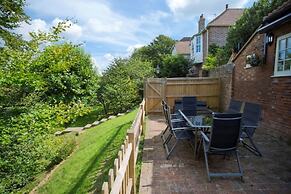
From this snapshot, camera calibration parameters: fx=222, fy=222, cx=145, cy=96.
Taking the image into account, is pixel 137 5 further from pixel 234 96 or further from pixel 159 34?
pixel 159 34

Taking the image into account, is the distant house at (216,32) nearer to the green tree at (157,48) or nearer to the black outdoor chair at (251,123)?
the black outdoor chair at (251,123)

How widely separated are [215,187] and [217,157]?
128 centimetres

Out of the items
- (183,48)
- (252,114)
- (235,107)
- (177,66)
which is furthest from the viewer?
(183,48)

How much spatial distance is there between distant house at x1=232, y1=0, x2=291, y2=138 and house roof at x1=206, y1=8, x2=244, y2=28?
12.3m

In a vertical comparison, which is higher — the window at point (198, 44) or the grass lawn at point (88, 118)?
the window at point (198, 44)

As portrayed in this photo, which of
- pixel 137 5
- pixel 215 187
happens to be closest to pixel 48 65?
pixel 215 187

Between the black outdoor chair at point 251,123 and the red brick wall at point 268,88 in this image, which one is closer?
the black outdoor chair at point 251,123

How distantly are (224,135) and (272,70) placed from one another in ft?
13.0

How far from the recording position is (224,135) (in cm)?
355

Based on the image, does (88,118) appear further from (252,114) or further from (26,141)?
(252,114)

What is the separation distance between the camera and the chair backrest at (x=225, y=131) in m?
3.47

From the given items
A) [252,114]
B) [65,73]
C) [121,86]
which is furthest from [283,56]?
[121,86]

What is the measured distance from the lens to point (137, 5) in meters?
9.12

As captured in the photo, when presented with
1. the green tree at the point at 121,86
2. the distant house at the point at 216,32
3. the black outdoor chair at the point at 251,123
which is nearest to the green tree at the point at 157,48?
the distant house at the point at 216,32
